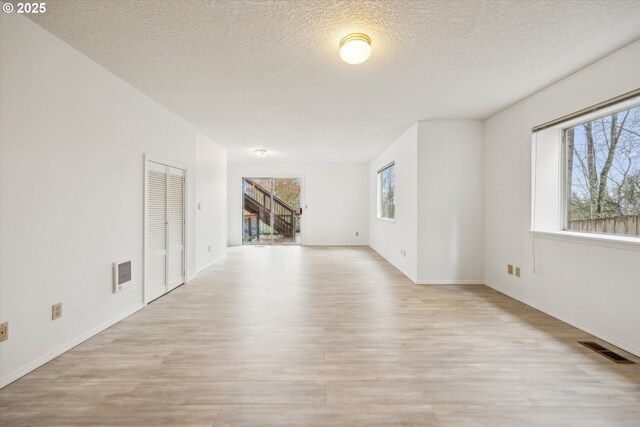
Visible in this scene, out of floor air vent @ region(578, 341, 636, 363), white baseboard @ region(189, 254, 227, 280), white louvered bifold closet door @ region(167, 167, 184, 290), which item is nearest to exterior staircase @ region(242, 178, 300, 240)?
white baseboard @ region(189, 254, 227, 280)

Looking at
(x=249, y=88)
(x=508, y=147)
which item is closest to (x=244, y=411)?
(x=249, y=88)

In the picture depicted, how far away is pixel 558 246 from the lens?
2980mm

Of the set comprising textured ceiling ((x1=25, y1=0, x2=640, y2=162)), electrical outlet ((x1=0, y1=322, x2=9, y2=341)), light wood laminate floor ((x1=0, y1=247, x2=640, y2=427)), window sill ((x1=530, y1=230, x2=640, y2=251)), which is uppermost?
textured ceiling ((x1=25, y1=0, x2=640, y2=162))

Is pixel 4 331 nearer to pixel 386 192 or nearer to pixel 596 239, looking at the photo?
pixel 596 239

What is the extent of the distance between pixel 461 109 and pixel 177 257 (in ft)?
15.1

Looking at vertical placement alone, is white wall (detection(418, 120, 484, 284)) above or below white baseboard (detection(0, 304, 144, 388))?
above

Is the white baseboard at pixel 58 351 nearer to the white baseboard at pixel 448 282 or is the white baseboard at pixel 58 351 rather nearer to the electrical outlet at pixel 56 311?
the electrical outlet at pixel 56 311

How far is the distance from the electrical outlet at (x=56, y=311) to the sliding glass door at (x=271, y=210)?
6470mm

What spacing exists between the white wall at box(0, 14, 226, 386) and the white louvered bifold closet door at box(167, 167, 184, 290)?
28.2 inches

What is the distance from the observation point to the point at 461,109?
3.78 m

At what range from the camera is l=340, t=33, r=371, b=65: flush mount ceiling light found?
82.7 inches

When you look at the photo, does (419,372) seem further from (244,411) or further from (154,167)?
(154,167)

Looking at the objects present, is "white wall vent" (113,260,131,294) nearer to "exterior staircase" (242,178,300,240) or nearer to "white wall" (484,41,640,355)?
"white wall" (484,41,640,355)

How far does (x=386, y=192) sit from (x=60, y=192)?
19.6 ft
